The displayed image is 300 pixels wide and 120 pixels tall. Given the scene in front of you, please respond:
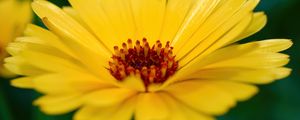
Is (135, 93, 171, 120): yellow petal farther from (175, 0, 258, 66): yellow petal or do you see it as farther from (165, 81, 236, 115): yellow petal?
(175, 0, 258, 66): yellow petal

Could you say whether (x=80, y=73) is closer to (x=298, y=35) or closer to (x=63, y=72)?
(x=63, y=72)

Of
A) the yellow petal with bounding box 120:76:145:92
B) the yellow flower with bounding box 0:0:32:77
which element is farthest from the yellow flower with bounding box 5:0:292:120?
the yellow flower with bounding box 0:0:32:77

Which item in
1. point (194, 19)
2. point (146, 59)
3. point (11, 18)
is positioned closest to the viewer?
point (194, 19)

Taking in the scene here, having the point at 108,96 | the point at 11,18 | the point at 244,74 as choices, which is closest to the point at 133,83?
the point at 108,96

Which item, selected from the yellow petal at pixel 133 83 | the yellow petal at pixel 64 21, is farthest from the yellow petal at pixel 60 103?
the yellow petal at pixel 64 21

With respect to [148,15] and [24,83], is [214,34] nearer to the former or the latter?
[148,15]

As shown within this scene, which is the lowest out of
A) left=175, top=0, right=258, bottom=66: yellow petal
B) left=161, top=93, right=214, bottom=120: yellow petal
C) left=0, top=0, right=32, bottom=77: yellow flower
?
left=161, top=93, right=214, bottom=120: yellow petal

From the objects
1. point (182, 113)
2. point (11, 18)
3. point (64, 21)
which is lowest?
point (182, 113)
